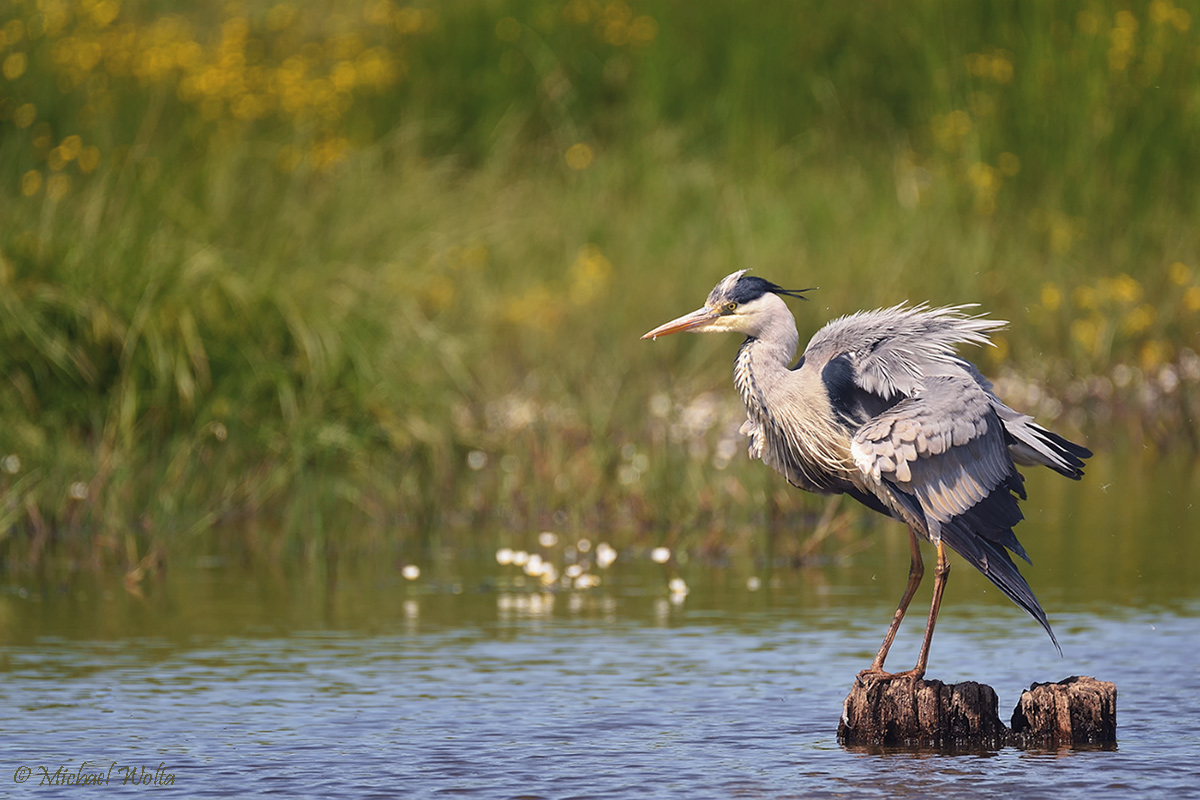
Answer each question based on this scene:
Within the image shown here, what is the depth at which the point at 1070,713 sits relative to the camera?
5.64 metres

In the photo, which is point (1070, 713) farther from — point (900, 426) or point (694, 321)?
point (694, 321)

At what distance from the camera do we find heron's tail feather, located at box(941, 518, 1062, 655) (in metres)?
5.80

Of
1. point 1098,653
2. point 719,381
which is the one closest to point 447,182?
point 719,381

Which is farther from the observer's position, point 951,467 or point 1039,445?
point 1039,445

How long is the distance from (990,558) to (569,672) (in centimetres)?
165

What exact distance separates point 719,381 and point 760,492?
235 centimetres

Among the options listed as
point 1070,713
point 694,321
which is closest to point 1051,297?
point 694,321

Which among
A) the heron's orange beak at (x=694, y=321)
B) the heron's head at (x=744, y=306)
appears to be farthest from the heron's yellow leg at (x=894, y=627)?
the heron's orange beak at (x=694, y=321)

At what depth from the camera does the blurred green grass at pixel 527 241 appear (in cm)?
952

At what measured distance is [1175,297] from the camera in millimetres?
13391

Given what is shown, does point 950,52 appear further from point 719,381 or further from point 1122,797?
point 1122,797

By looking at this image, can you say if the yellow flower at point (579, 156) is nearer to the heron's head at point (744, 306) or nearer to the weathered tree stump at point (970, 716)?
the heron's head at point (744, 306)

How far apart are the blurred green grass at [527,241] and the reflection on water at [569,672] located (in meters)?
1.01

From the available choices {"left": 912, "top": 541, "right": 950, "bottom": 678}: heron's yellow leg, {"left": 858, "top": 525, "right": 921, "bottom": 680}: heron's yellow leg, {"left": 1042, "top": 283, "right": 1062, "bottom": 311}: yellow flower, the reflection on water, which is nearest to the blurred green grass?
{"left": 1042, "top": 283, "right": 1062, "bottom": 311}: yellow flower
